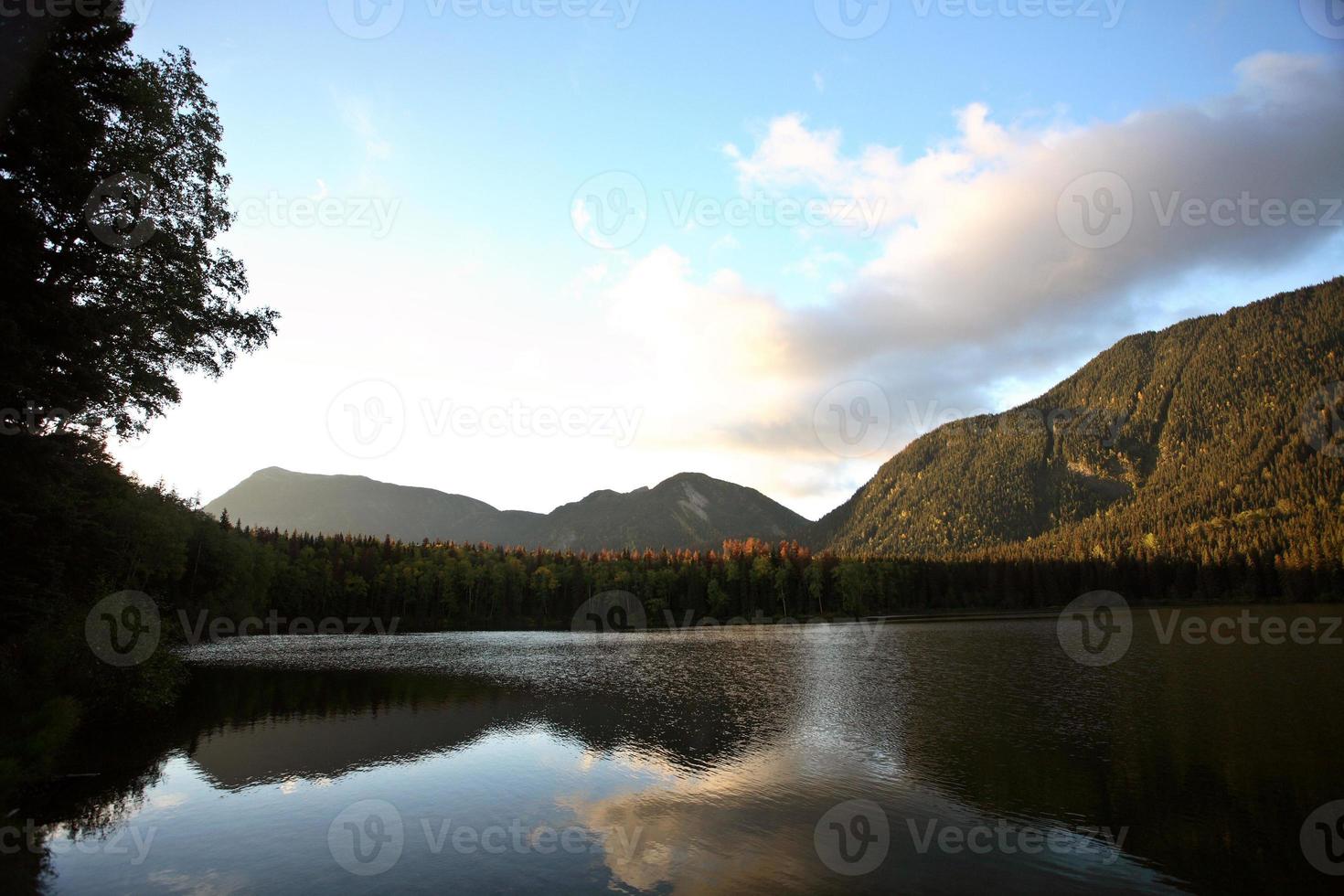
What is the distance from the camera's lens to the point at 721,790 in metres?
27.4

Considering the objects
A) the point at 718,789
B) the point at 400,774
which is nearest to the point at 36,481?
the point at 400,774

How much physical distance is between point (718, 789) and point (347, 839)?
13911 mm

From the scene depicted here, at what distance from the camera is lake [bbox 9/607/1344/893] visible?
1922 centimetres

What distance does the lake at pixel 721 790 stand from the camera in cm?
1922

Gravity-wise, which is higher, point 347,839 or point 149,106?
point 149,106

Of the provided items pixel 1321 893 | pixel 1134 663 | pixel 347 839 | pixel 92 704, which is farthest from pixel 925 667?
pixel 92 704

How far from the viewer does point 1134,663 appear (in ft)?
208

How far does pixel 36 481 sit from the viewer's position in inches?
832

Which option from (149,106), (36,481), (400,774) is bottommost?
(400,774)

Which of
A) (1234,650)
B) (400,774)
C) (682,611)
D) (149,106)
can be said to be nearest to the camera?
(149,106)

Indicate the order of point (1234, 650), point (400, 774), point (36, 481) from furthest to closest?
1. point (1234, 650)
2. point (400, 774)
3. point (36, 481)

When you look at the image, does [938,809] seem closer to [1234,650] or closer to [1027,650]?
[1027,650]

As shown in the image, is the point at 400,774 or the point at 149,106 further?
the point at 400,774

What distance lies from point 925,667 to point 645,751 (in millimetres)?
41830
